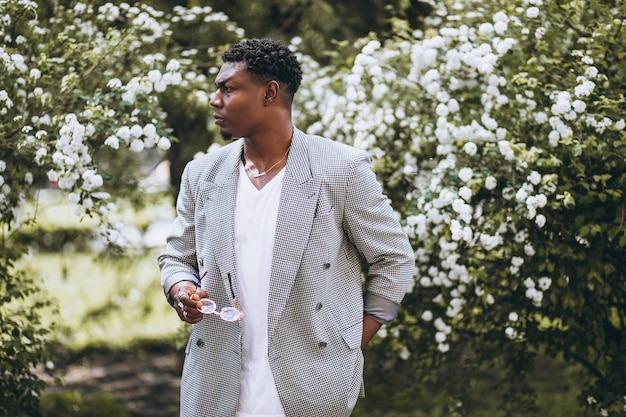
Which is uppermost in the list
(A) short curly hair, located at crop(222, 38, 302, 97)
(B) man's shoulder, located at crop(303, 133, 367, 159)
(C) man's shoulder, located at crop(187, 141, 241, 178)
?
(A) short curly hair, located at crop(222, 38, 302, 97)

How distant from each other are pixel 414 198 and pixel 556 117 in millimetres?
696

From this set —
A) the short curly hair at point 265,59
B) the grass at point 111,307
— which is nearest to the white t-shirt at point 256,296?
the short curly hair at point 265,59

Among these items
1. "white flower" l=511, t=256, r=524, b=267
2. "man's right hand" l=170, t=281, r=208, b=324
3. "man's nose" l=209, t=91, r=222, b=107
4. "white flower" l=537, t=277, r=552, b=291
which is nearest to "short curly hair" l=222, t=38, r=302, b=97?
"man's nose" l=209, t=91, r=222, b=107

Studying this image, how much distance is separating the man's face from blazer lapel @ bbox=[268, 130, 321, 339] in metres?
0.17

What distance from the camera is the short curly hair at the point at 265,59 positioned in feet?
8.48

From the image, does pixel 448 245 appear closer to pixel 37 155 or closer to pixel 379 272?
pixel 379 272

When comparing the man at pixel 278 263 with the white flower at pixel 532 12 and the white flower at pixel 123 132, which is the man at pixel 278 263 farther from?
the white flower at pixel 532 12

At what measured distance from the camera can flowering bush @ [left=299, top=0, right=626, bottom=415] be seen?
359 centimetres

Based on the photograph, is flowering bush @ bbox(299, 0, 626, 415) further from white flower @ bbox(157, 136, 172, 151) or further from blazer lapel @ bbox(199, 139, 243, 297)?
blazer lapel @ bbox(199, 139, 243, 297)

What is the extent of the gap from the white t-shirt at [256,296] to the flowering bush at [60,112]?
1.10 meters

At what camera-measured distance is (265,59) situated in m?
2.59

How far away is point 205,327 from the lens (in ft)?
8.65

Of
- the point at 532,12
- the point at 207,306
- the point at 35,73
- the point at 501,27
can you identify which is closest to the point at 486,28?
the point at 501,27

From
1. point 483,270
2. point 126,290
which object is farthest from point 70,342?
point 483,270
